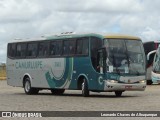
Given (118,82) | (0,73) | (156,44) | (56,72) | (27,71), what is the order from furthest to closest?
(0,73) < (156,44) < (27,71) < (56,72) < (118,82)

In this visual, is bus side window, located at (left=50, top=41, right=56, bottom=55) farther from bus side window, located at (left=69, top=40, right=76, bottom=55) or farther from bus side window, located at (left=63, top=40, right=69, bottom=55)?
bus side window, located at (left=69, top=40, right=76, bottom=55)

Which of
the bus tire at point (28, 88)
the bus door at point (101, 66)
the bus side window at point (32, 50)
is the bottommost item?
the bus tire at point (28, 88)

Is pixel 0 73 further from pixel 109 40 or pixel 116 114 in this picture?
pixel 116 114

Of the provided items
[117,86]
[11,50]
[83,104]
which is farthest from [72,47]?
[83,104]

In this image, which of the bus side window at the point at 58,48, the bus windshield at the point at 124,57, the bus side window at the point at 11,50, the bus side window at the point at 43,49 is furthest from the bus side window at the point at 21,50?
the bus windshield at the point at 124,57

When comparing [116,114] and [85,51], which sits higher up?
[85,51]

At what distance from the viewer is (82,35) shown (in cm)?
2828

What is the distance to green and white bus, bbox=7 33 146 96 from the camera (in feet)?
87.6

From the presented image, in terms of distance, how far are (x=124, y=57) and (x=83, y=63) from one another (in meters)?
2.21

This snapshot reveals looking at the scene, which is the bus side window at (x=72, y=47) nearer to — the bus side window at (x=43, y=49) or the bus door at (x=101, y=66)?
the bus door at (x=101, y=66)

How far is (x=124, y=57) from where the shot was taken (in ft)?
88.4

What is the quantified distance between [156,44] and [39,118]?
28.5m

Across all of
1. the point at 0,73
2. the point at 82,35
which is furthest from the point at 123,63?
the point at 0,73

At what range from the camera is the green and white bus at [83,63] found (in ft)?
87.6
